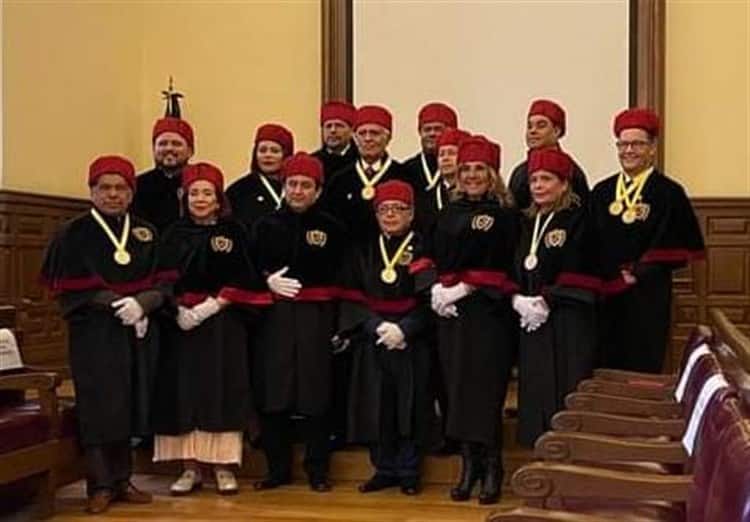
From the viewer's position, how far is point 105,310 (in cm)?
474

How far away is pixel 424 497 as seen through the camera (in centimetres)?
497

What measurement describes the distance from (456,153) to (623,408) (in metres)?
1.83

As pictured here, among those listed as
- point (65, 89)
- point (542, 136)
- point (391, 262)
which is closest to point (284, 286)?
point (391, 262)

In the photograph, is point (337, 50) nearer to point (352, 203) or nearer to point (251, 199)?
point (251, 199)

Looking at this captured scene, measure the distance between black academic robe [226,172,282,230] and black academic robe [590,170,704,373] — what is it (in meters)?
1.45

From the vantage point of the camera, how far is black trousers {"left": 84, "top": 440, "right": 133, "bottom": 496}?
479 cm

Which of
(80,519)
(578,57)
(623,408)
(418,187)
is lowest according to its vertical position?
(80,519)

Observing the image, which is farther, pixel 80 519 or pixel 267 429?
pixel 267 429

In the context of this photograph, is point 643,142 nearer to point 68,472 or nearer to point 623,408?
point 623,408

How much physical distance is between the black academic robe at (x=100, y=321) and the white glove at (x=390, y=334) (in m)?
0.94

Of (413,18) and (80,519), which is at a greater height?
(413,18)

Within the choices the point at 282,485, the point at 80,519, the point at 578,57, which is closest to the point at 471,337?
the point at 282,485

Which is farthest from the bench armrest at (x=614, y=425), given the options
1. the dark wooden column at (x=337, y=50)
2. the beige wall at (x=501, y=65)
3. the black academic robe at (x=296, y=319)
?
the dark wooden column at (x=337, y=50)

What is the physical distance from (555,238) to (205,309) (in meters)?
1.46
